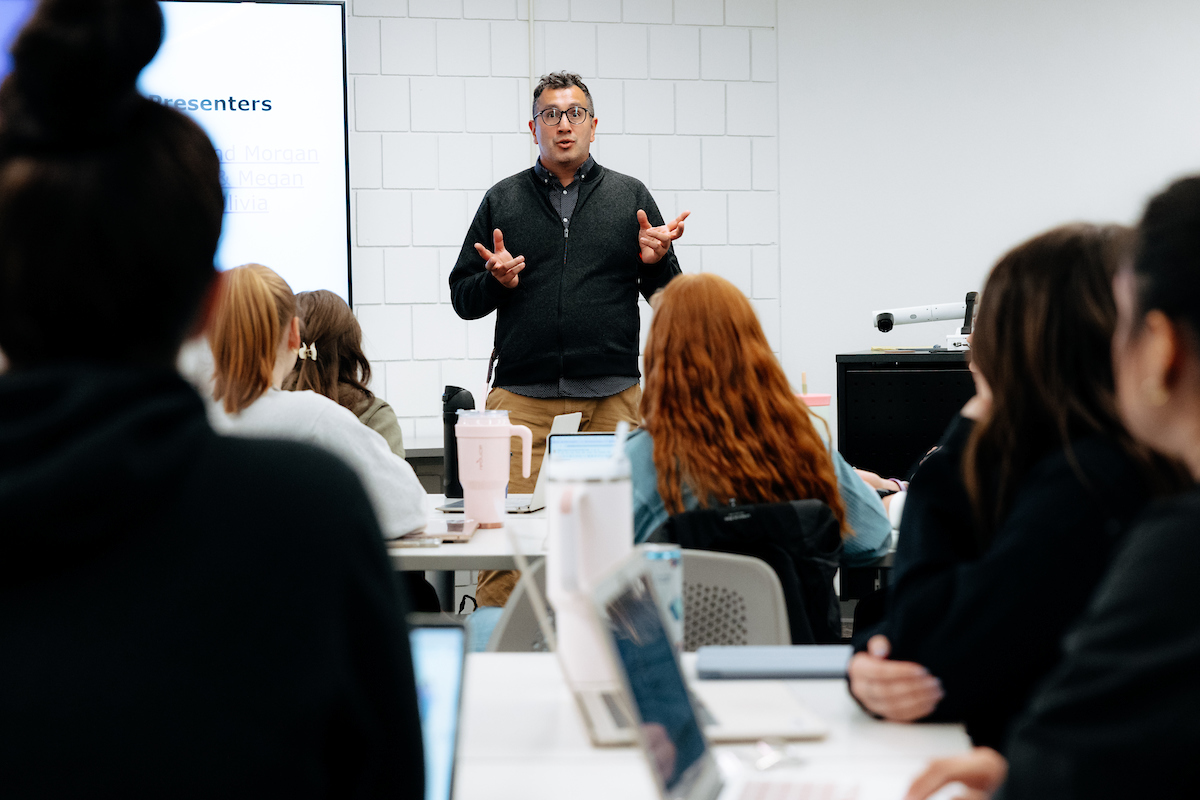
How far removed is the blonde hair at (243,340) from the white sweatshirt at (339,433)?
33mm

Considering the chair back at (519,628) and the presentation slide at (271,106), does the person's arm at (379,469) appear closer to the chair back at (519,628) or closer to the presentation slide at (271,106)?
the chair back at (519,628)

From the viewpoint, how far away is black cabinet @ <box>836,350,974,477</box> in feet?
11.4

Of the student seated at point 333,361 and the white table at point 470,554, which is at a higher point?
the student seated at point 333,361

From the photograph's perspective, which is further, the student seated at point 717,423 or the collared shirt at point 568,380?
the collared shirt at point 568,380

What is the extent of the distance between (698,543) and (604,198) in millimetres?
2110

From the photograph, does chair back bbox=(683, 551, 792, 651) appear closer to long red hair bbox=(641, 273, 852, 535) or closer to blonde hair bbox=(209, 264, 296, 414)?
long red hair bbox=(641, 273, 852, 535)

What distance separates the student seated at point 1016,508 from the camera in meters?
0.99

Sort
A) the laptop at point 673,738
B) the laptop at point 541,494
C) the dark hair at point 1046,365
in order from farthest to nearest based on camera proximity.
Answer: the laptop at point 541,494 → the dark hair at point 1046,365 → the laptop at point 673,738

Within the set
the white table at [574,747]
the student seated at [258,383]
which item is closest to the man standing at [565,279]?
the student seated at [258,383]

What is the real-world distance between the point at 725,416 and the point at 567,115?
1.95 metres

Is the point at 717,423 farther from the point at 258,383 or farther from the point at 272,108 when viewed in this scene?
the point at 272,108

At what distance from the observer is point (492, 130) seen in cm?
441

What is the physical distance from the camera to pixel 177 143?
0.62m

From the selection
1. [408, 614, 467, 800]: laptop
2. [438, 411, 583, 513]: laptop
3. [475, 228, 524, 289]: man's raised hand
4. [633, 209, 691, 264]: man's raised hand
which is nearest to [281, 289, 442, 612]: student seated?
[438, 411, 583, 513]: laptop
